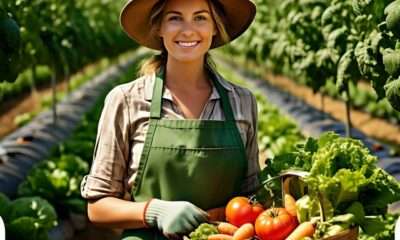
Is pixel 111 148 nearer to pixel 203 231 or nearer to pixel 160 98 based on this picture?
pixel 160 98

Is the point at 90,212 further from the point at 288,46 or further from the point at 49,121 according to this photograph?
the point at 49,121

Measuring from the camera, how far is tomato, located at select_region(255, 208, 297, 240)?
258 centimetres

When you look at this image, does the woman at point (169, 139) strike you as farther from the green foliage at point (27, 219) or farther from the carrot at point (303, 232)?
the green foliage at point (27, 219)

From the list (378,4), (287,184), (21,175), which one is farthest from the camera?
(21,175)

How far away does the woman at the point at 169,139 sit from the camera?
2.93 metres

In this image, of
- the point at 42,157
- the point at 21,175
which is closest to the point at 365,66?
the point at 21,175

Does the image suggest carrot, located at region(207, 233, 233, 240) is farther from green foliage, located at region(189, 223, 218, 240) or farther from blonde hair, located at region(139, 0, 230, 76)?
blonde hair, located at region(139, 0, 230, 76)

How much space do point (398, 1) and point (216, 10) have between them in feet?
3.47

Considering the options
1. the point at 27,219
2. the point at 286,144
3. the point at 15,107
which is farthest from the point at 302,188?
the point at 15,107

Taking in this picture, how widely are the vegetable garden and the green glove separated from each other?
66 mm

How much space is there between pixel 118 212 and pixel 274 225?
2.19 ft

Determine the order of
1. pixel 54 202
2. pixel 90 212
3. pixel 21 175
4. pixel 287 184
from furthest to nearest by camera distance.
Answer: pixel 21 175 → pixel 54 202 → pixel 90 212 → pixel 287 184

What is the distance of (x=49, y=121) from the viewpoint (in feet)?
36.4

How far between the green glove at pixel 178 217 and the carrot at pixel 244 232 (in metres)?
0.18
